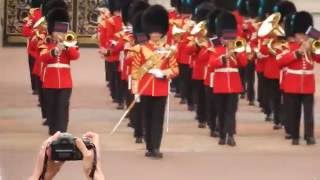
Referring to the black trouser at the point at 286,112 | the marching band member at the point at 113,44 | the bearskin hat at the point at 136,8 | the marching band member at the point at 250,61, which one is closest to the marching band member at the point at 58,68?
the bearskin hat at the point at 136,8

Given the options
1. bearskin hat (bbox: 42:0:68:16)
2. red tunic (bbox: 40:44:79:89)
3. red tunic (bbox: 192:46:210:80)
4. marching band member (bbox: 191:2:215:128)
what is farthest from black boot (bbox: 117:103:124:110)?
red tunic (bbox: 40:44:79:89)

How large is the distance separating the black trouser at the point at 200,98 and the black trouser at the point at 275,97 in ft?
2.55

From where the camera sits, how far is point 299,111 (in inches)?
386

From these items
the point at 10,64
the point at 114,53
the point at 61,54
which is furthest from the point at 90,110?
the point at 10,64

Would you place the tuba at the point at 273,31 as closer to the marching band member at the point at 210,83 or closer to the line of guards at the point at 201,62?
the line of guards at the point at 201,62

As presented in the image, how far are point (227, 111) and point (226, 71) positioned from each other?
407 millimetres

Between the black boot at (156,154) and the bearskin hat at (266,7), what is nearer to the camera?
the black boot at (156,154)

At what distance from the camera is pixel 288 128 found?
10.1 m

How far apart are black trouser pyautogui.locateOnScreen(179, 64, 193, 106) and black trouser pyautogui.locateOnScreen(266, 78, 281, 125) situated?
1.24 m

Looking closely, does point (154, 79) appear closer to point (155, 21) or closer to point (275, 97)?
point (155, 21)

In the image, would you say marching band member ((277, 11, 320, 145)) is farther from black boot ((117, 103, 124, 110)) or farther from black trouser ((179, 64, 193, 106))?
black boot ((117, 103, 124, 110))

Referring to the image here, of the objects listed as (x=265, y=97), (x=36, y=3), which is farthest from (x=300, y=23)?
(x=36, y=3)

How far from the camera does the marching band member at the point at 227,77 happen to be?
9477 millimetres

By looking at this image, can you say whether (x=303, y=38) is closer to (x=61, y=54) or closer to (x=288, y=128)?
(x=288, y=128)
